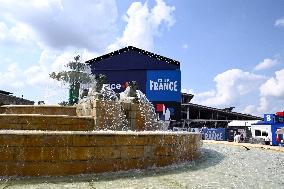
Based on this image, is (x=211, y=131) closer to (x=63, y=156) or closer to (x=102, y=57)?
(x=102, y=57)

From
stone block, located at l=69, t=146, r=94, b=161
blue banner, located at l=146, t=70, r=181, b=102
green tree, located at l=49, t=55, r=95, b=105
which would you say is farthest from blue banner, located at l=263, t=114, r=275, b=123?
stone block, located at l=69, t=146, r=94, b=161

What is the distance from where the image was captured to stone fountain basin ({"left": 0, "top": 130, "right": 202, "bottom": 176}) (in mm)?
5367

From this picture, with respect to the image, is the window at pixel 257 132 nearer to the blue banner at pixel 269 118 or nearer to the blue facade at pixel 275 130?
the blue banner at pixel 269 118

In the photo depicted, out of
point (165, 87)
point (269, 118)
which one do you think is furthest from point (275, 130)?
point (165, 87)

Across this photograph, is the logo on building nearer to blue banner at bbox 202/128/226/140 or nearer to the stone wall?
blue banner at bbox 202/128/226/140

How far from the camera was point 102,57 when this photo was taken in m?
45.9

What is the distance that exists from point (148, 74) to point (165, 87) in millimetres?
2823

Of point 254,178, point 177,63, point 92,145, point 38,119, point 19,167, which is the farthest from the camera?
point 177,63

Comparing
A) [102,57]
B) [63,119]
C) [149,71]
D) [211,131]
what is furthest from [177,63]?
[63,119]

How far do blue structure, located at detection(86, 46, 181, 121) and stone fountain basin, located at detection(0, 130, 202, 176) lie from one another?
3435cm

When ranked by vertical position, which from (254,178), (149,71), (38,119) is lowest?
(254,178)

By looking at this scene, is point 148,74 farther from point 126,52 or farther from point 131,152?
point 131,152

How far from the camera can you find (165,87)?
138 ft

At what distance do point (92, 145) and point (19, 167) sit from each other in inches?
45.8
